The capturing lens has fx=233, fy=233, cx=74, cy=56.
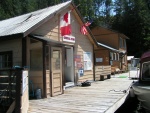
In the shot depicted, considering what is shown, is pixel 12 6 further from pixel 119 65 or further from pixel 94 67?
pixel 94 67

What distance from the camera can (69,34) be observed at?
508 inches

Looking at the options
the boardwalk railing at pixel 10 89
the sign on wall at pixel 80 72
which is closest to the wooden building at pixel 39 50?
the boardwalk railing at pixel 10 89

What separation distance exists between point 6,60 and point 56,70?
2.25m

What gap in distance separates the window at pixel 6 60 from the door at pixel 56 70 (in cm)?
185

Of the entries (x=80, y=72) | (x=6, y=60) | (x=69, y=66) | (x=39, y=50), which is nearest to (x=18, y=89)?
(x=39, y=50)

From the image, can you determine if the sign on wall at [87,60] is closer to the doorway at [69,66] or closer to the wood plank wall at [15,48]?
the doorway at [69,66]

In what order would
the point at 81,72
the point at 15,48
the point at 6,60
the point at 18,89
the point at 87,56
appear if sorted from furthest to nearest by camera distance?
the point at 87,56, the point at 81,72, the point at 6,60, the point at 15,48, the point at 18,89

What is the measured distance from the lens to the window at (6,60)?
1009 cm

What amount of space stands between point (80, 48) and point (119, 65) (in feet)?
54.8

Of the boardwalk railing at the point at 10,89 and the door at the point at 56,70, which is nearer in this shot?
the boardwalk railing at the point at 10,89

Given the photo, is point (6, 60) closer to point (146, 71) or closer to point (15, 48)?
point (15, 48)

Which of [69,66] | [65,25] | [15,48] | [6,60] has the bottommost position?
[69,66]

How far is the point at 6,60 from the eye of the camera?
10.3m

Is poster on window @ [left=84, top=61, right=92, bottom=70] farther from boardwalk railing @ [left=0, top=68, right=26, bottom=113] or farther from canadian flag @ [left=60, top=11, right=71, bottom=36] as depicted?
boardwalk railing @ [left=0, top=68, right=26, bottom=113]
